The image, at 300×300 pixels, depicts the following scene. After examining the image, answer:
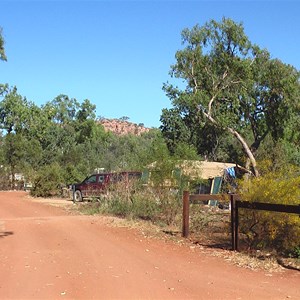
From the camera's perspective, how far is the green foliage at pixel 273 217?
934 cm

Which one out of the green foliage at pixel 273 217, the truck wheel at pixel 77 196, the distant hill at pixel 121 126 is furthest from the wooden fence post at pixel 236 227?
the distant hill at pixel 121 126

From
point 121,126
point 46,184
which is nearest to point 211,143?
point 46,184

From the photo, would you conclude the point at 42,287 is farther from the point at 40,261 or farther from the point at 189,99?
the point at 189,99

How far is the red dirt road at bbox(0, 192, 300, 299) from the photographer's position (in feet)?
21.0

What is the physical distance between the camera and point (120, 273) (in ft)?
24.9

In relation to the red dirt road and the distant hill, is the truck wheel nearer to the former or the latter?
the red dirt road

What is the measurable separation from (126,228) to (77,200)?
14821 millimetres

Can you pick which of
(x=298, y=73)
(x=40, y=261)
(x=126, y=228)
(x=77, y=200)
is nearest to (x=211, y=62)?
(x=298, y=73)

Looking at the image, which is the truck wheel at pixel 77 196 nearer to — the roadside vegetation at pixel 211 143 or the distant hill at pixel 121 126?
the roadside vegetation at pixel 211 143

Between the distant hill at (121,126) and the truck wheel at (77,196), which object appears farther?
the distant hill at (121,126)

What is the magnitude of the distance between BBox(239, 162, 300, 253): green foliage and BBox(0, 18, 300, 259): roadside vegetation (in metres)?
0.02

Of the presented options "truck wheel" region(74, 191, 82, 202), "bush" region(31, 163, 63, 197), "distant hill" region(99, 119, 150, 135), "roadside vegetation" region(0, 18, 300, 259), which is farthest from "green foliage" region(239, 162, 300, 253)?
"distant hill" region(99, 119, 150, 135)

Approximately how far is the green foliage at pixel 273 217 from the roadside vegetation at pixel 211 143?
0.8 inches

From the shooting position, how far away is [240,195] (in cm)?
1017
